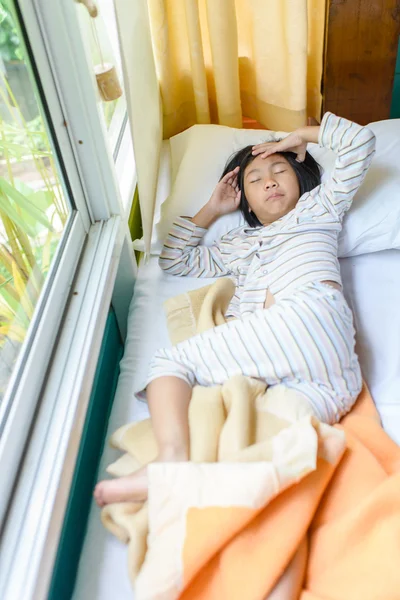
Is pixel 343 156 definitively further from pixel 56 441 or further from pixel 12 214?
pixel 56 441

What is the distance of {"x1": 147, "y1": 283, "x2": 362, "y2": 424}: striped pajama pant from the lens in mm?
980

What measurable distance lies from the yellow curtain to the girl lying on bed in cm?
35

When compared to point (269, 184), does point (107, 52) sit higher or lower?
higher

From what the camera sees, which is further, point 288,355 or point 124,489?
point 288,355

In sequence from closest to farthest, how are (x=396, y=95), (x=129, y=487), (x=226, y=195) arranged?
(x=129, y=487), (x=226, y=195), (x=396, y=95)

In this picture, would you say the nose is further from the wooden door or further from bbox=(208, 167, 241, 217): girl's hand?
the wooden door

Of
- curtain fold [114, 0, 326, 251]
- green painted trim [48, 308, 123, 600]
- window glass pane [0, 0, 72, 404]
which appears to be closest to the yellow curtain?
curtain fold [114, 0, 326, 251]

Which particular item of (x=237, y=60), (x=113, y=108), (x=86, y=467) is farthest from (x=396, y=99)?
(x=86, y=467)

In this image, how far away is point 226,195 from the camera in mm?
1428

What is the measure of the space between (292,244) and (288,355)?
36 cm

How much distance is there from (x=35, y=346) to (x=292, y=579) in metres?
0.59

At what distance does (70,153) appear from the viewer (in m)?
1.21

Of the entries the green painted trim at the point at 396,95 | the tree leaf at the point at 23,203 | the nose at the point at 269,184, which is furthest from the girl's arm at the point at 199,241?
the green painted trim at the point at 396,95

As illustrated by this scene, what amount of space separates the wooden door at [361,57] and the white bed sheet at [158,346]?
70 centimetres
